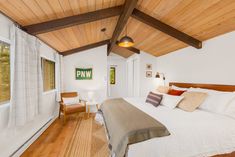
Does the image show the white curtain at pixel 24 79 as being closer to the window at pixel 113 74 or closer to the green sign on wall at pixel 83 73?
the green sign on wall at pixel 83 73

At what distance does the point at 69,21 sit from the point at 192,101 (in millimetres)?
2759

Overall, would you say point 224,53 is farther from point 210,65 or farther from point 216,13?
point 216,13

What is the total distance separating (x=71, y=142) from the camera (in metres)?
2.70

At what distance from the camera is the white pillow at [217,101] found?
7.37 feet

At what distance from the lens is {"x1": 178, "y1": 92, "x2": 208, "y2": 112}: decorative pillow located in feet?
8.17

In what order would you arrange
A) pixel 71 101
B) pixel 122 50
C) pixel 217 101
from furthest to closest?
1. pixel 122 50
2. pixel 71 101
3. pixel 217 101

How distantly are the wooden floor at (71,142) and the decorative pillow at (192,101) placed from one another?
94 cm

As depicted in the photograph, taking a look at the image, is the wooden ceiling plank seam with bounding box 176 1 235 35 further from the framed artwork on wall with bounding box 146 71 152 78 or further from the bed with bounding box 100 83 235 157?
the framed artwork on wall with bounding box 146 71 152 78

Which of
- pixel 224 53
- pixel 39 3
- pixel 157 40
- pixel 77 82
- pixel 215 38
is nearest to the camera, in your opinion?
pixel 39 3

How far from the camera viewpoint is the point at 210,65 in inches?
117

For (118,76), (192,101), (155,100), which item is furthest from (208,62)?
(118,76)

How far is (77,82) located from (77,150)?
3.00m

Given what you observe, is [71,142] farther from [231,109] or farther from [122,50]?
[122,50]

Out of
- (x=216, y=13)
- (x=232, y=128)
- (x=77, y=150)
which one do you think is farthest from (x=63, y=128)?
(x=216, y=13)
